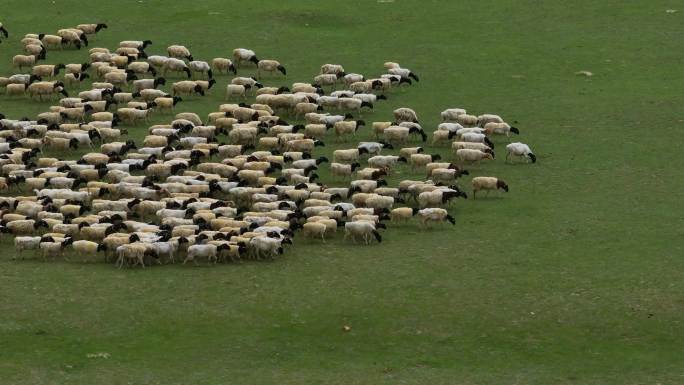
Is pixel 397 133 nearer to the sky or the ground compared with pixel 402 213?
nearer to the ground

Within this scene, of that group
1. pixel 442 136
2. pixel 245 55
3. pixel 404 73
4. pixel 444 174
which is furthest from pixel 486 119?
pixel 245 55

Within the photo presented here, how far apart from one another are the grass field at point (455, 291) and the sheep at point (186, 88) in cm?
36

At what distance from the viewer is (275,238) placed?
3055cm

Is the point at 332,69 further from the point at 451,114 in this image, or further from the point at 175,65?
the point at 451,114

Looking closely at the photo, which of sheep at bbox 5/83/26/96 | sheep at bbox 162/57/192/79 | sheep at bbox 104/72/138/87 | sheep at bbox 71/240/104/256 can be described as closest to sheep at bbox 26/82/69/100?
sheep at bbox 5/83/26/96

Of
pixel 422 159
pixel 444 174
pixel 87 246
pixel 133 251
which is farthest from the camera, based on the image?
pixel 422 159

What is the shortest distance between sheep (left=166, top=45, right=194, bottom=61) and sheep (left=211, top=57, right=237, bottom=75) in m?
0.90

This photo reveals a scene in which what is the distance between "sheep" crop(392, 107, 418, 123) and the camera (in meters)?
40.7

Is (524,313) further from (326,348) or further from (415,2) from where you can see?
(415,2)

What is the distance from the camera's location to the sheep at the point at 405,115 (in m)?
40.7

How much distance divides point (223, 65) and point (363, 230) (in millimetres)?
15104

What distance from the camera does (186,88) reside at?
43.0 meters

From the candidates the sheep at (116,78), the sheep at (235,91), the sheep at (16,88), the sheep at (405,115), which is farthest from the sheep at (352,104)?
the sheep at (16,88)

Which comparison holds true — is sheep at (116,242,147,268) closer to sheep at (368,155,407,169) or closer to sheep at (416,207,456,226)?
sheep at (416,207,456,226)
